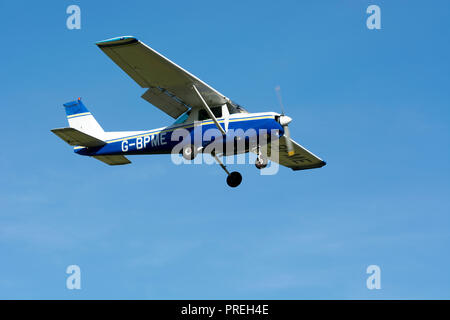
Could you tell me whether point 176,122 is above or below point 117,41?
below

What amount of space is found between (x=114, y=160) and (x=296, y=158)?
7.12m

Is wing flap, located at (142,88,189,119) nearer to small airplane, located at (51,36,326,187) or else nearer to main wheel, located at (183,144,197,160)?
small airplane, located at (51,36,326,187)

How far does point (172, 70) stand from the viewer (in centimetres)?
2069

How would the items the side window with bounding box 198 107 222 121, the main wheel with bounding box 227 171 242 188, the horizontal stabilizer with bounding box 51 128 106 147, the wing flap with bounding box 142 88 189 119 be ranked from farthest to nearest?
the main wheel with bounding box 227 171 242 188 < the horizontal stabilizer with bounding box 51 128 106 147 < the wing flap with bounding box 142 88 189 119 < the side window with bounding box 198 107 222 121

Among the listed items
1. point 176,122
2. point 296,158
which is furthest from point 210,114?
point 296,158

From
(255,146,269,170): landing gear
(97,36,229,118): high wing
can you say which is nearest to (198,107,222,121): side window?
(97,36,229,118): high wing

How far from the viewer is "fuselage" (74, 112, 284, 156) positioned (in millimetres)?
20594

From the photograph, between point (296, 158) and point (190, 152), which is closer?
point (190, 152)

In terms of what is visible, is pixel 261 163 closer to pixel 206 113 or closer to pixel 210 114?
pixel 210 114

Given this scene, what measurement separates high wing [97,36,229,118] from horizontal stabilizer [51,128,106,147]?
2614 mm

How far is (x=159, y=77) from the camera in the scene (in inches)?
832
